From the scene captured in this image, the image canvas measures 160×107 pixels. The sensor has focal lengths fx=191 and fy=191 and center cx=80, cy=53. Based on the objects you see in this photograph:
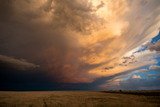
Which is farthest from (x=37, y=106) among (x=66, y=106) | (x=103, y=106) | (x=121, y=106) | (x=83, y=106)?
(x=121, y=106)

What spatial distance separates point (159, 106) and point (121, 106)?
623cm

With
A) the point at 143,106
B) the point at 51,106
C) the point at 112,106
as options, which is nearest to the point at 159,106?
the point at 143,106

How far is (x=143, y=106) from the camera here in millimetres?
31609

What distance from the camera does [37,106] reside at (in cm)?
3023

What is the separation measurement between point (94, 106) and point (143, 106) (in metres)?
8.24

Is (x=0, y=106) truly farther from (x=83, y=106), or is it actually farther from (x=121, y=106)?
(x=121, y=106)

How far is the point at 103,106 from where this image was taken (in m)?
31.5

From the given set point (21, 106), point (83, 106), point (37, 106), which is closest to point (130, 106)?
point (83, 106)

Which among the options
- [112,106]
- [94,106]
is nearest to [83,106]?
[94,106]

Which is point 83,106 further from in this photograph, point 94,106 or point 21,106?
point 21,106

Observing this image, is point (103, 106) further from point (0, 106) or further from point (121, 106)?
point (0, 106)

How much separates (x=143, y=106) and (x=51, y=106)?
49.5ft

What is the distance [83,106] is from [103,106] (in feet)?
11.3

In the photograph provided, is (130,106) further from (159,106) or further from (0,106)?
(0,106)
